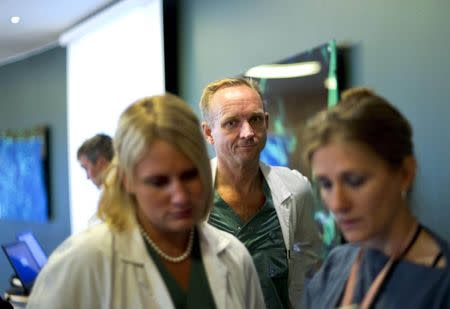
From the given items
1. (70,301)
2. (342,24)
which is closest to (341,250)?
(70,301)

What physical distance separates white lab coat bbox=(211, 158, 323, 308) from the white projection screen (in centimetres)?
291

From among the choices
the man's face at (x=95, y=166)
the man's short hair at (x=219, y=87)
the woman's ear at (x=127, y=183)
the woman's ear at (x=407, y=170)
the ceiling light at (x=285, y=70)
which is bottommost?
the man's face at (x=95, y=166)

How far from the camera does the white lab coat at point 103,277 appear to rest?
1.37 meters

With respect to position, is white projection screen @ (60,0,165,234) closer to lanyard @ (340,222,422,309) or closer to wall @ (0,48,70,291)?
wall @ (0,48,70,291)

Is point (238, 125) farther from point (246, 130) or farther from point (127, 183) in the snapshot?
point (127, 183)

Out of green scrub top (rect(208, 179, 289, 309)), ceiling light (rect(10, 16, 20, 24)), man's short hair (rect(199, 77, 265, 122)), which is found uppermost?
ceiling light (rect(10, 16, 20, 24))

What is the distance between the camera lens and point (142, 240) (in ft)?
4.80

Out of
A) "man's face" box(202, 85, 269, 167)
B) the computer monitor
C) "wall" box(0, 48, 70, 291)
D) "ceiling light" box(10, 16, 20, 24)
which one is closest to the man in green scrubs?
"man's face" box(202, 85, 269, 167)


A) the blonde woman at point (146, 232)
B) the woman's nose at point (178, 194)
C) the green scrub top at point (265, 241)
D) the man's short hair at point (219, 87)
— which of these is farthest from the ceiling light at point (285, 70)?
the woman's nose at point (178, 194)

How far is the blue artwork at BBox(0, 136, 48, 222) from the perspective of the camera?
7574 millimetres

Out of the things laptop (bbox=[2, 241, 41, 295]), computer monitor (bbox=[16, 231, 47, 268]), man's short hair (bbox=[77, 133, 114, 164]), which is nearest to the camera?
man's short hair (bbox=[77, 133, 114, 164])

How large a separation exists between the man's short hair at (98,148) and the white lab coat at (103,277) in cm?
218

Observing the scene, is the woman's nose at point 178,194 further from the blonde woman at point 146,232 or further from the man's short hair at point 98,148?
the man's short hair at point 98,148

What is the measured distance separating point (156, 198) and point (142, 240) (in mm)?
160
